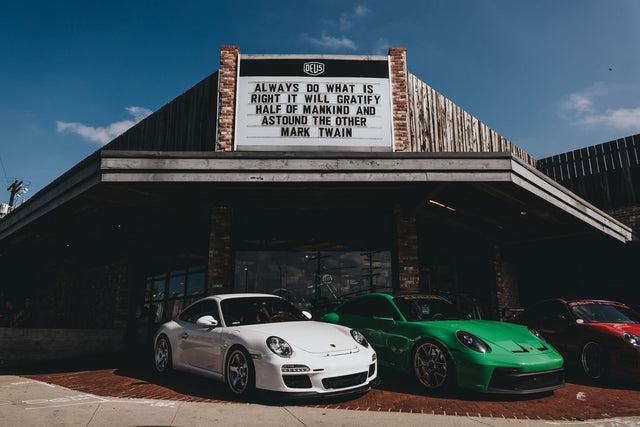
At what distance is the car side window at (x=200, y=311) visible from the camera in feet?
20.3

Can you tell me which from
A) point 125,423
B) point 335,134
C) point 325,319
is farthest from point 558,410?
point 335,134

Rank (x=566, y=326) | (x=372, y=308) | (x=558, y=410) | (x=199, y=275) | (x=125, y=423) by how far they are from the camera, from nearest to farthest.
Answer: (x=125, y=423)
(x=558, y=410)
(x=372, y=308)
(x=566, y=326)
(x=199, y=275)

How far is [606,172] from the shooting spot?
14.2 metres

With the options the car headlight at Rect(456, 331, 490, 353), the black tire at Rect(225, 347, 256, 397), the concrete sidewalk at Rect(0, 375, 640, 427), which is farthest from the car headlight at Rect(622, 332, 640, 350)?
the black tire at Rect(225, 347, 256, 397)

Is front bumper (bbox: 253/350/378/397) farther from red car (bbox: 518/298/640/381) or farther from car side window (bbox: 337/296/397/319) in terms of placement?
red car (bbox: 518/298/640/381)

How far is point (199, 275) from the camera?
10.8 m

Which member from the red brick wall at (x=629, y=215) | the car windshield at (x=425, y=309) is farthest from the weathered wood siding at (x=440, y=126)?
the red brick wall at (x=629, y=215)

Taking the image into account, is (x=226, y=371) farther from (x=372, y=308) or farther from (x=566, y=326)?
(x=566, y=326)

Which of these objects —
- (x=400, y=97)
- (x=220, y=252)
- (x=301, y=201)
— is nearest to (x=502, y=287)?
(x=400, y=97)

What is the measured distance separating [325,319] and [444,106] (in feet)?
22.8

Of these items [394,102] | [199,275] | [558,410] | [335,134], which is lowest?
[558,410]

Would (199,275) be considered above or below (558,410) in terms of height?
above

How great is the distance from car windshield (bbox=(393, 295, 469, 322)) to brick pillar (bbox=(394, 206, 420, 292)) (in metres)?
2.99

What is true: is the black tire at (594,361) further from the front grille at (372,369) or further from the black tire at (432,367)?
the front grille at (372,369)
